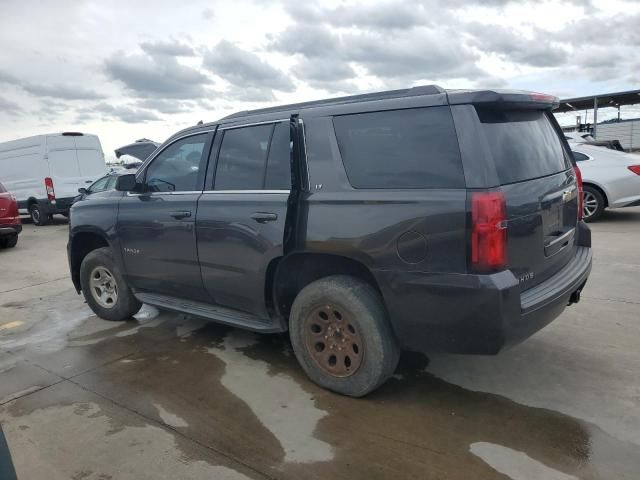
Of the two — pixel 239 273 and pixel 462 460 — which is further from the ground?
pixel 239 273

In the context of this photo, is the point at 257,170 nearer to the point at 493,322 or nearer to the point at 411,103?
the point at 411,103

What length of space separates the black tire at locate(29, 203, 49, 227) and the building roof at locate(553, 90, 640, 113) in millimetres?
22274

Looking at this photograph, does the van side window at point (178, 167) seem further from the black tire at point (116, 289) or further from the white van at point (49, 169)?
the white van at point (49, 169)

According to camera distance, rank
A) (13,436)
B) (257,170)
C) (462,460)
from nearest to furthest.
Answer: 1. (462,460)
2. (13,436)
3. (257,170)

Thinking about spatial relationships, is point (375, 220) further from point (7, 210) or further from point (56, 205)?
point (56, 205)

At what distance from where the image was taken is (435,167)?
281 centimetres

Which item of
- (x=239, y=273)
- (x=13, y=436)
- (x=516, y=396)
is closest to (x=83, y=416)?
(x=13, y=436)

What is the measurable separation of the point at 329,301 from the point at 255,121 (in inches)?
57.4

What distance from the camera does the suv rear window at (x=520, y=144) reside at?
282 cm

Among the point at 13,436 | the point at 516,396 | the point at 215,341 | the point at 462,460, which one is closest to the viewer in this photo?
the point at 462,460

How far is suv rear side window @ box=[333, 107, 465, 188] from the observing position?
278 cm

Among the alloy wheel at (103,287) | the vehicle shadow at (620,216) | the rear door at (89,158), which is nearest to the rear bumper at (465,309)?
the alloy wheel at (103,287)

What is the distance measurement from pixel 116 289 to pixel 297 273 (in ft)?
7.52

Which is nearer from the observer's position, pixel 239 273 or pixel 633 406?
pixel 633 406
